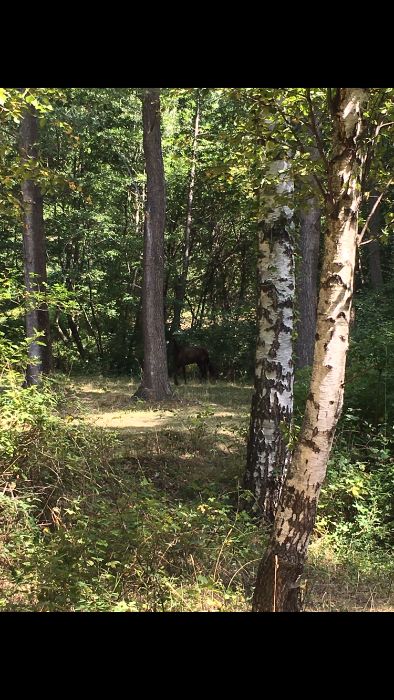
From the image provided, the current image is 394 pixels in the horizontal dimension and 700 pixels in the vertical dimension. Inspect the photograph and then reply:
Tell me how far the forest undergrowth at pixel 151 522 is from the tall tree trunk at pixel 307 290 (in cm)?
475

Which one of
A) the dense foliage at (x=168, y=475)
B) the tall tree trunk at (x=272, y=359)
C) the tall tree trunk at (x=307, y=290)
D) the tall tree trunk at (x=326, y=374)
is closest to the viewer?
the tall tree trunk at (x=326, y=374)

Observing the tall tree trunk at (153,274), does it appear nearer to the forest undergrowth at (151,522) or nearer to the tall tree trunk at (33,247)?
the tall tree trunk at (33,247)

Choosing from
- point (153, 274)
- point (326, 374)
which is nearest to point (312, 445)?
point (326, 374)

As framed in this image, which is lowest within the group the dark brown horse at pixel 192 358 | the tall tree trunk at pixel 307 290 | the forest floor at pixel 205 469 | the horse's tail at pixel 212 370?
the forest floor at pixel 205 469

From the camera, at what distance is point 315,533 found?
22.6 feet

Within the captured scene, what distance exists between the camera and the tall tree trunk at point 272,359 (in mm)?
6848

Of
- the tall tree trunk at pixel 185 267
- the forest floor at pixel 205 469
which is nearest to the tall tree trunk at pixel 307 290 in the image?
the forest floor at pixel 205 469

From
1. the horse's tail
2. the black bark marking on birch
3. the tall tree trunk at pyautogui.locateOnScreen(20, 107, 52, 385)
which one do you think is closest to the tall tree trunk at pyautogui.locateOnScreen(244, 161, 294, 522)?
the black bark marking on birch

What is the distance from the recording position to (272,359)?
22.9 feet
